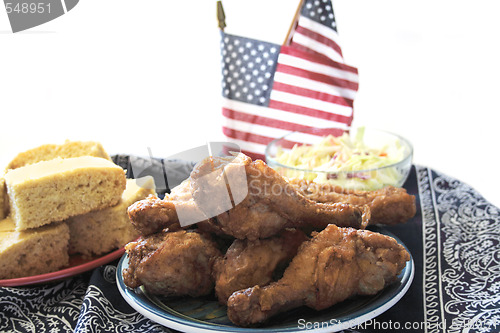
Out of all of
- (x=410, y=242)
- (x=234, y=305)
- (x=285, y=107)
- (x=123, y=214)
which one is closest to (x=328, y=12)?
(x=285, y=107)

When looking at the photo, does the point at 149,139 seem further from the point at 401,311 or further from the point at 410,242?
the point at 401,311

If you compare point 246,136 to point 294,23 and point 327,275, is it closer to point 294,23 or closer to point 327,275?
point 294,23

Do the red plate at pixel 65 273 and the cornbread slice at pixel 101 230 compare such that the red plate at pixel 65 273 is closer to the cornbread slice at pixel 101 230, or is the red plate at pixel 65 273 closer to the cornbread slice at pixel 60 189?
the cornbread slice at pixel 101 230

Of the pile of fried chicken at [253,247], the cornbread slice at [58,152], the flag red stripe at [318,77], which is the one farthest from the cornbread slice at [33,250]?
the flag red stripe at [318,77]

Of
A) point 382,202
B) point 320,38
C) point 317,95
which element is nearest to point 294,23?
point 320,38

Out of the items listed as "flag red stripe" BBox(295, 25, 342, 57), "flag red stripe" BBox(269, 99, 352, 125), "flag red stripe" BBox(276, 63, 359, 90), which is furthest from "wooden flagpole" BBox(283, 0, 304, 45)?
"flag red stripe" BBox(269, 99, 352, 125)
